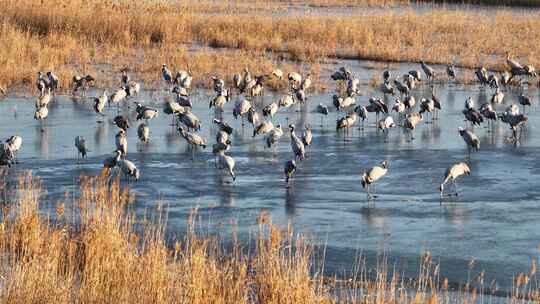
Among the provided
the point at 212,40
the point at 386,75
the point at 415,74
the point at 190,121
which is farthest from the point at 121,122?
the point at 212,40

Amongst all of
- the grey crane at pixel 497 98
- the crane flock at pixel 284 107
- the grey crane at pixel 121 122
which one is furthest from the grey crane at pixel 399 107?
the grey crane at pixel 121 122

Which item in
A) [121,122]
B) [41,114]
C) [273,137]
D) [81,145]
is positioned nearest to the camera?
[81,145]

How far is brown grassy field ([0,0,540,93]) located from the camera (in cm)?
3291

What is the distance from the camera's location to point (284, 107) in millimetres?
27203

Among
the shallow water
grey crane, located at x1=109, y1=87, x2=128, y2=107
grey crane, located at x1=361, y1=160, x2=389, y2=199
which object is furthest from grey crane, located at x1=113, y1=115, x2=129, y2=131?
grey crane, located at x1=361, y1=160, x2=389, y2=199

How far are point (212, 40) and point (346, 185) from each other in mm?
22459

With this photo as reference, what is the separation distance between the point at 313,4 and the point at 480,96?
106 ft

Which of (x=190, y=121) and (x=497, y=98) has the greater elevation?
(x=497, y=98)

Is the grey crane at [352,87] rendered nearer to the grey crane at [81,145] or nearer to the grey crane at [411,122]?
the grey crane at [411,122]

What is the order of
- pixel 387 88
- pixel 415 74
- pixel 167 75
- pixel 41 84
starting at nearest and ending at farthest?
1. pixel 41 84
2. pixel 387 88
3. pixel 167 75
4. pixel 415 74

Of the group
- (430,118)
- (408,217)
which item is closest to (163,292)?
(408,217)

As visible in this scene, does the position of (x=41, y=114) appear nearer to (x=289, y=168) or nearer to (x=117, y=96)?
(x=117, y=96)

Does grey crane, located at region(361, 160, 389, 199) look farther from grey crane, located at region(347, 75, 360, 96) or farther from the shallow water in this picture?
grey crane, located at region(347, 75, 360, 96)

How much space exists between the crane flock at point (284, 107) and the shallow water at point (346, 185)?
0.22 m
